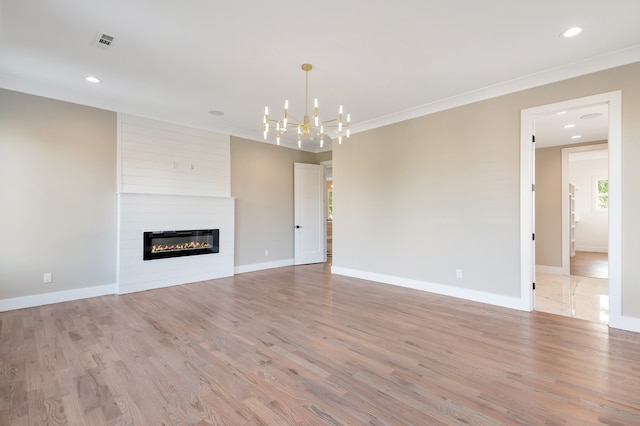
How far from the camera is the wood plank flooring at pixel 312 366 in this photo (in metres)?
1.86

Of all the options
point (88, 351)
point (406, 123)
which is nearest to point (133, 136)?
point (88, 351)

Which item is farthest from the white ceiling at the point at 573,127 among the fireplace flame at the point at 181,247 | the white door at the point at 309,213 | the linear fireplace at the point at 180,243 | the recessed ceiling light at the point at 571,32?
the fireplace flame at the point at 181,247

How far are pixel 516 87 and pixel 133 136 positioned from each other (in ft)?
18.6

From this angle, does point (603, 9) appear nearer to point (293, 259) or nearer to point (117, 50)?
point (117, 50)

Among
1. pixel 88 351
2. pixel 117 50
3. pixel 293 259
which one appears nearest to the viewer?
pixel 88 351

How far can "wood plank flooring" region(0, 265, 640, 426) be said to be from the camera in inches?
73.3

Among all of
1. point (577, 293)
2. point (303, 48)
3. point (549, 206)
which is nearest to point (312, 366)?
point (303, 48)

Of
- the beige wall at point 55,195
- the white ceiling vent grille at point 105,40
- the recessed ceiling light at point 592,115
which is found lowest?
the beige wall at point 55,195

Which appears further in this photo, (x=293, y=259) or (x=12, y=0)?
(x=293, y=259)

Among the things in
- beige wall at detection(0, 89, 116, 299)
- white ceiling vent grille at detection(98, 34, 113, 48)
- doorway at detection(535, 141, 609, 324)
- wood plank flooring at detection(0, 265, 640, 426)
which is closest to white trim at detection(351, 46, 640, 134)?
doorway at detection(535, 141, 609, 324)

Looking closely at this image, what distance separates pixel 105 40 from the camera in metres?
2.86

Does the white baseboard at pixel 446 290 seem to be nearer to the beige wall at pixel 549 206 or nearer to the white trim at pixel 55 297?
the beige wall at pixel 549 206

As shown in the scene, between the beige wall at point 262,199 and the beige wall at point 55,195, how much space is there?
222 centimetres

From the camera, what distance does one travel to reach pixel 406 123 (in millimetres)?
4977
